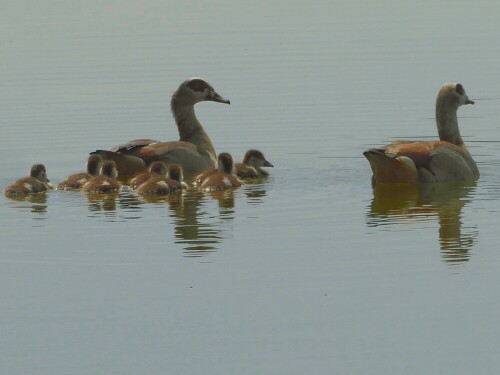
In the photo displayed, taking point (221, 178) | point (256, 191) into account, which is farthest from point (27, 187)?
point (256, 191)

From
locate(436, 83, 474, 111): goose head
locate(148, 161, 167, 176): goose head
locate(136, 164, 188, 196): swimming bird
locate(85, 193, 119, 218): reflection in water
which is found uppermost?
locate(436, 83, 474, 111): goose head

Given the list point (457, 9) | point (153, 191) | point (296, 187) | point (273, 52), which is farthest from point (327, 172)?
point (457, 9)

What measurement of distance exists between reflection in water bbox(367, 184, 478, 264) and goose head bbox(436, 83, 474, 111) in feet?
5.02

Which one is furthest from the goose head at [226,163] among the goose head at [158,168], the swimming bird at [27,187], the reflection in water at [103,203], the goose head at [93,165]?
the swimming bird at [27,187]

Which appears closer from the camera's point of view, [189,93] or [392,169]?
[392,169]

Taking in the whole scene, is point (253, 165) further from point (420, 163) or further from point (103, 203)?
point (103, 203)

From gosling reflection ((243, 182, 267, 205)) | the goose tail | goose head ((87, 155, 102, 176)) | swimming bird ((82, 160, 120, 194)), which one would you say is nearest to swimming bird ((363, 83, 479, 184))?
the goose tail

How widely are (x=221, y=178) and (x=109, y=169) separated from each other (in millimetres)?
1504

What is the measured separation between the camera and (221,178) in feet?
52.4

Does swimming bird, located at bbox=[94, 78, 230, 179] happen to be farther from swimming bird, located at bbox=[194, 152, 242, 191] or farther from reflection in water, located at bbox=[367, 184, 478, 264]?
reflection in water, located at bbox=[367, 184, 478, 264]

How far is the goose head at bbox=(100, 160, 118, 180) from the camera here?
55.1 feet

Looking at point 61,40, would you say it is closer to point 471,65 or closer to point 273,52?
point 273,52

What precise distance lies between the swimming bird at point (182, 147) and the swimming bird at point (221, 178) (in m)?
1.12

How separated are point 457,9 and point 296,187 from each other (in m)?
16.6
